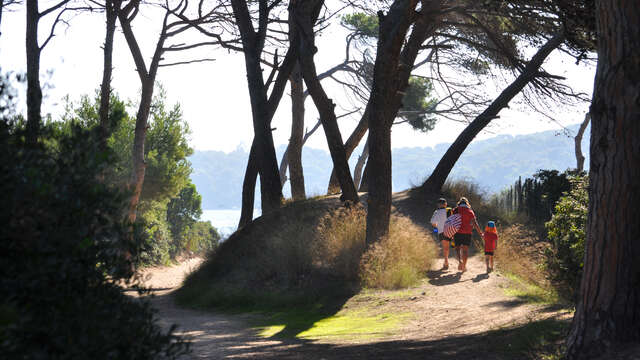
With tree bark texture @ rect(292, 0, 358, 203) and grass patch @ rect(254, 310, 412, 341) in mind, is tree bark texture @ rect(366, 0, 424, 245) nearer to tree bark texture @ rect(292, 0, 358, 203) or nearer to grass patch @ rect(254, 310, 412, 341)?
tree bark texture @ rect(292, 0, 358, 203)

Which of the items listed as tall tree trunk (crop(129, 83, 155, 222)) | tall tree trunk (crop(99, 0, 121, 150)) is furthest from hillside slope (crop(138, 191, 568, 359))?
tall tree trunk (crop(99, 0, 121, 150))

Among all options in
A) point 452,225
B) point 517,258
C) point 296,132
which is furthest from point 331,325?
point 296,132

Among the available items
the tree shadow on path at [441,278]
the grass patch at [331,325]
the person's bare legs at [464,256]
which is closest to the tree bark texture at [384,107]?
the tree shadow on path at [441,278]

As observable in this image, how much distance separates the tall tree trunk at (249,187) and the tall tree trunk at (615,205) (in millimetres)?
13450

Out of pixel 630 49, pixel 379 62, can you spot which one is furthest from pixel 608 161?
pixel 379 62

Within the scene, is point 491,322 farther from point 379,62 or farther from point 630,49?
point 379,62

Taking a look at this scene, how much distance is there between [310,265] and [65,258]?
9820 millimetres

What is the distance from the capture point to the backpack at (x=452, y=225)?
519 inches

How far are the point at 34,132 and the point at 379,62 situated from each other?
9.24m

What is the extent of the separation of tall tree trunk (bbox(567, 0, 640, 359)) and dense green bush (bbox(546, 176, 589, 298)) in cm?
287

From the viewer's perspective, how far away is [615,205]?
5.60 meters

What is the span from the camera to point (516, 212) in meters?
22.6

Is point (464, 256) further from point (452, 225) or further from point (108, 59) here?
point (108, 59)

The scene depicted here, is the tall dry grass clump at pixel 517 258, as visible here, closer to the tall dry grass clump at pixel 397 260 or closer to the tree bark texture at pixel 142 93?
the tall dry grass clump at pixel 397 260
